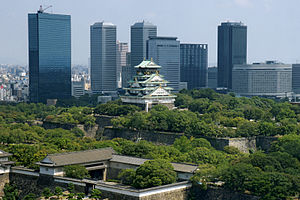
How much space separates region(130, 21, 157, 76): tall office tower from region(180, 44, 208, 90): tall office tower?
11988 millimetres

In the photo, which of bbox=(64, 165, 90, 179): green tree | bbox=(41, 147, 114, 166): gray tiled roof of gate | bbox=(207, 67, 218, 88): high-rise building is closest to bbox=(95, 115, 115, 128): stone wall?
bbox=(41, 147, 114, 166): gray tiled roof of gate

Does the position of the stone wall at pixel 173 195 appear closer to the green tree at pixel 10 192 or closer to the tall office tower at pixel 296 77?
the green tree at pixel 10 192

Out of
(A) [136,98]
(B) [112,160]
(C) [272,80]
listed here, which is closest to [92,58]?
(C) [272,80]

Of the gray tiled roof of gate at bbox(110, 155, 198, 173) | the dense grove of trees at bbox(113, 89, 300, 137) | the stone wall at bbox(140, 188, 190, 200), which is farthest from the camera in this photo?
the dense grove of trees at bbox(113, 89, 300, 137)

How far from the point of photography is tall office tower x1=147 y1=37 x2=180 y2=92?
426 feet

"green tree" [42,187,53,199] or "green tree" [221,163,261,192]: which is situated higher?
"green tree" [221,163,261,192]

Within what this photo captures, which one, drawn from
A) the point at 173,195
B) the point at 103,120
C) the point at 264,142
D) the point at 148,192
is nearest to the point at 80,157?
the point at 148,192

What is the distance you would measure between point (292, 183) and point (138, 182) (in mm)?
8267

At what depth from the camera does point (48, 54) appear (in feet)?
375

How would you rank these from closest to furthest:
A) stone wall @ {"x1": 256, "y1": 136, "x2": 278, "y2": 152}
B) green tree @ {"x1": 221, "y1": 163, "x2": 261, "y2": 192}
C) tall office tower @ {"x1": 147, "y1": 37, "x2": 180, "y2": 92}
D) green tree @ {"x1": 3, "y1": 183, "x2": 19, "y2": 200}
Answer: green tree @ {"x1": 221, "y1": 163, "x2": 261, "y2": 192}, green tree @ {"x1": 3, "y1": 183, "x2": 19, "y2": 200}, stone wall @ {"x1": 256, "y1": 136, "x2": 278, "y2": 152}, tall office tower @ {"x1": 147, "y1": 37, "x2": 180, "y2": 92}

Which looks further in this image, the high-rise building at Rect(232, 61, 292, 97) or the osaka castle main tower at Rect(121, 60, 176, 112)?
the high-rise building at Rect(232, 61, 292, 97)

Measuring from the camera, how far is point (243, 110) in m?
60.3

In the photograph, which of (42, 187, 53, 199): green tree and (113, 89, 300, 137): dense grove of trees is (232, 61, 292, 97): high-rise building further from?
Answer: (42, 187, 53, 199): green tree

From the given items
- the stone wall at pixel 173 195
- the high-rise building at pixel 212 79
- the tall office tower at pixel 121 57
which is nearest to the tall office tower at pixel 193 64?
the high-rise building at pixel 212 79
